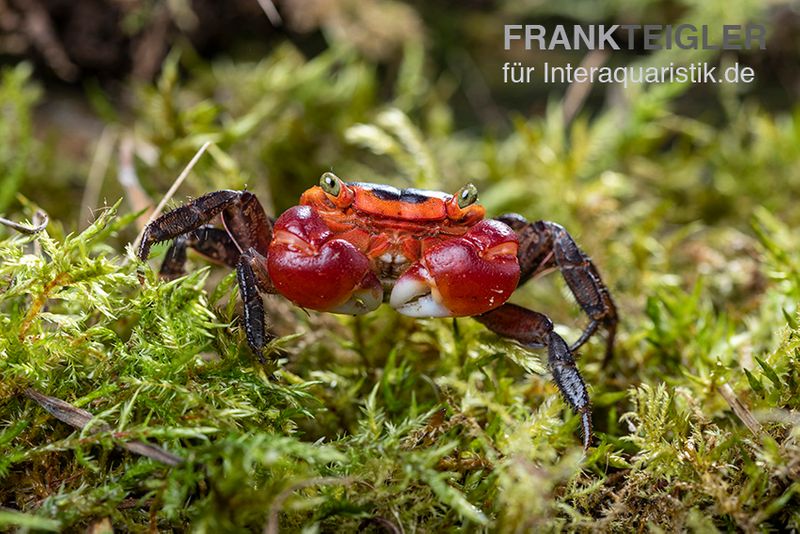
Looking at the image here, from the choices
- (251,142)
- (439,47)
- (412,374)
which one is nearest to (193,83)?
(251,142)

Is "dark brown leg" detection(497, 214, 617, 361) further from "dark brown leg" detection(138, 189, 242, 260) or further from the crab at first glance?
"dark brown leg" detection(138, 189, 242, 260)

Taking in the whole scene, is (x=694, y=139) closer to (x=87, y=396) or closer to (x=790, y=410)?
(x=790, y=410)

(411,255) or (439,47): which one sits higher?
(411,255)

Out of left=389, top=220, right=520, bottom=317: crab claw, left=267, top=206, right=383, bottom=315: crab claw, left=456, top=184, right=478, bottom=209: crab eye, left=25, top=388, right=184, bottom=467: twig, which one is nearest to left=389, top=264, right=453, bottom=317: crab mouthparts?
left=389, top=220, right=520, bottom=317: crab claw

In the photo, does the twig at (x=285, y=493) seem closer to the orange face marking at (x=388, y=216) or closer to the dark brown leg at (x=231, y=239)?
the dark brown leg at (x=231, y=239)

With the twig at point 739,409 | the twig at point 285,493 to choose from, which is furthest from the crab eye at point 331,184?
the twig at point 739,409

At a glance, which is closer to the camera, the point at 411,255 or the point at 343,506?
the point at 343,506

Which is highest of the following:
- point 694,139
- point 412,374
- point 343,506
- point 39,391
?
point 39,391
